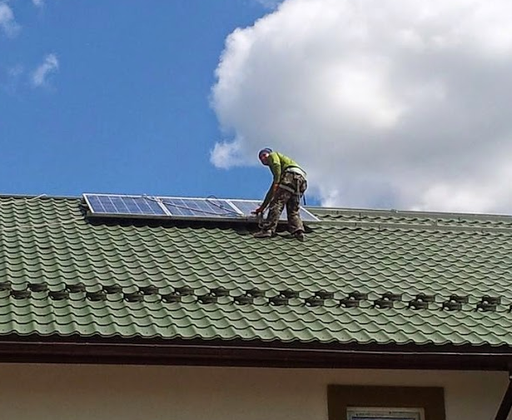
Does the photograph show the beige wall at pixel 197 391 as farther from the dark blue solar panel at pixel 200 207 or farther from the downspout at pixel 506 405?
the dark blue solar panel at pixel 200 207

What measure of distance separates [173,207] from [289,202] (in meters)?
1.86

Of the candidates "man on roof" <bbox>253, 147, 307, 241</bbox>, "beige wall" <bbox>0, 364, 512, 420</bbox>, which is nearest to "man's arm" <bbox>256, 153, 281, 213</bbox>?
"man on roof" <bbox>253, 147, 307, 241</bbox>

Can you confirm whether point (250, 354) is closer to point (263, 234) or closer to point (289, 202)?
point (263, 234)

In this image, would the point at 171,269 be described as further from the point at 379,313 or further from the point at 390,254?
the point at 390,254

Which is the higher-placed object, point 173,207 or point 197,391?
point 173,207

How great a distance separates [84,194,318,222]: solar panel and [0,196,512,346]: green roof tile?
20 centimetres

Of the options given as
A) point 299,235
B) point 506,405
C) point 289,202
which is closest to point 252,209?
point 289,202

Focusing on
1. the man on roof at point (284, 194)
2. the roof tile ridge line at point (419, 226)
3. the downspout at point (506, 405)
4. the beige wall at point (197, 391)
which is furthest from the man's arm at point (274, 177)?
the downspout at point (506, 405)

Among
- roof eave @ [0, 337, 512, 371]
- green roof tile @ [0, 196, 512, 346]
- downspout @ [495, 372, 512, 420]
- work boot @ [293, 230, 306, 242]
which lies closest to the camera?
roof eave @ [0, 337, 512, 371]

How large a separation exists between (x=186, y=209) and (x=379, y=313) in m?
4.59

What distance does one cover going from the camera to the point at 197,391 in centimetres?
821

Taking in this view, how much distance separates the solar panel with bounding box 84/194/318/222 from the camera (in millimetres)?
12242

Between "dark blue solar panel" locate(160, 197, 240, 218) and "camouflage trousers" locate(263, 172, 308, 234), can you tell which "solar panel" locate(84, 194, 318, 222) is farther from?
"camouflage trousers" locate(263, 172, 308, 234)

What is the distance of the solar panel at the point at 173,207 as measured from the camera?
1224 cm
